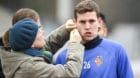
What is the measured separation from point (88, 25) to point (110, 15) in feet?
20.2

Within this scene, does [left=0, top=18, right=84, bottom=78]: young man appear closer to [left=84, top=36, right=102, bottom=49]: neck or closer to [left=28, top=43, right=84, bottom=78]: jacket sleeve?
[left=28, top=43, right=84, bottom=78]: jacket sleeve

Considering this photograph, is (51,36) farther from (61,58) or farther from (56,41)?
(61,58)

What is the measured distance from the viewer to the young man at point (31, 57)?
13.7ft

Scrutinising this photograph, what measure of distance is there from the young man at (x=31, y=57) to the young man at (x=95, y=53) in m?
0.16

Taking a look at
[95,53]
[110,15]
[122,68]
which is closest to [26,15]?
[95,53]

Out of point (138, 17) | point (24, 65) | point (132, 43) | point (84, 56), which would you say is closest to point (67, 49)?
point (84, 56)

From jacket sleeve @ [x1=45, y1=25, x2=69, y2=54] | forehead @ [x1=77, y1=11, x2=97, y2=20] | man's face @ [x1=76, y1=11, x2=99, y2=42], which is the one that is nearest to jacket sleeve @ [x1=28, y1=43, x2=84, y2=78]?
man's face @ [x1=76, y1=11, x2=99, y2=42]

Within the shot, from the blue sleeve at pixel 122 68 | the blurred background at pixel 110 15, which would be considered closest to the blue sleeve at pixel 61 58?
the blue sleeve at pixel 122 68

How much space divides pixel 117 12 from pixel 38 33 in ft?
21.3

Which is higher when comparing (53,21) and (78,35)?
(78,35)

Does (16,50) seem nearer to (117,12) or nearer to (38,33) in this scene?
(38,33)

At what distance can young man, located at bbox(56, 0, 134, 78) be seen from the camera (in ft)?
14.4

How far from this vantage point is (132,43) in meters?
10.2

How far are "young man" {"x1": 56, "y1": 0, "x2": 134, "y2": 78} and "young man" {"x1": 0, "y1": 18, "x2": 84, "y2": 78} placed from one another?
6.4 inches
